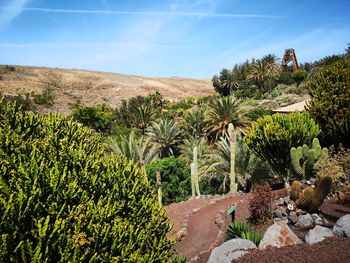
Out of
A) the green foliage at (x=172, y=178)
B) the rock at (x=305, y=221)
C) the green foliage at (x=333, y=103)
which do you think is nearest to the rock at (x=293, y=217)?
the rock at (x=305, y=221)

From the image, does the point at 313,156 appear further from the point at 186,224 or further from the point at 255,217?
the point at 186,224

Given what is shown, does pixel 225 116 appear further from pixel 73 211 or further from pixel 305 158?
pixel 73 211

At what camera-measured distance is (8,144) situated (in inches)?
297

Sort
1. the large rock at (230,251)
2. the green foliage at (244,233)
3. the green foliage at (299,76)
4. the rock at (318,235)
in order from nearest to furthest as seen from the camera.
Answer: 1. the large rock at (230,251)
2. the rock at (318,235)
3. the green foliage at (244,233)
4. the green foliage at (299,76)

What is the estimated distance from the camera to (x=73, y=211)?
598cm

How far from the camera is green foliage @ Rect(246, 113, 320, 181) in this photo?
45.2 ft

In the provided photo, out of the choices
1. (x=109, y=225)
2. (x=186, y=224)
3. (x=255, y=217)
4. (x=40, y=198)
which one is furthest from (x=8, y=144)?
(x=186, y=224)

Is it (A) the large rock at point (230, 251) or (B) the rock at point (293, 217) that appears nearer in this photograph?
(A) the large rock at point (230, 251)

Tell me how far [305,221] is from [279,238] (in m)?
2.16

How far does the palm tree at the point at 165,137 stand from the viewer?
99.9ft

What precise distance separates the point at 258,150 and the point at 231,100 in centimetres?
1335

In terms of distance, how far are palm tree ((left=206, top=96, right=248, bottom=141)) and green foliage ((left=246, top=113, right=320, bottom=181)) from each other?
12.3 metres

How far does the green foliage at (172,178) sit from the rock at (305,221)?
14.7 meters

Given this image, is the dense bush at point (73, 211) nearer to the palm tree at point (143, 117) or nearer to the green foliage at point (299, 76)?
the palm tree at point (143, 117)
